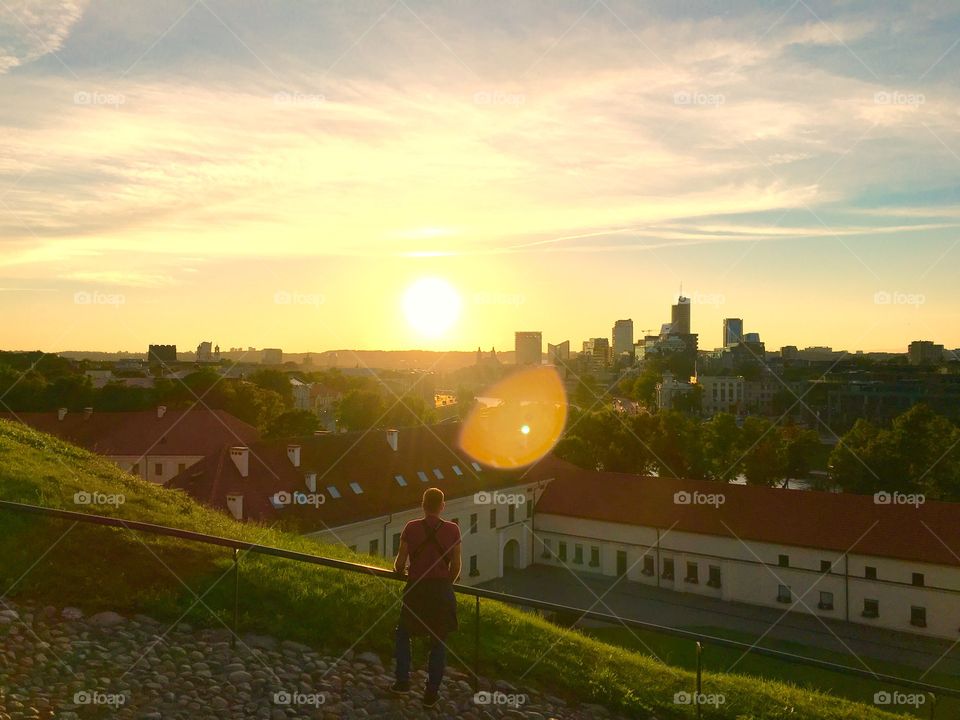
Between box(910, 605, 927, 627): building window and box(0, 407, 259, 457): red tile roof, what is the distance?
3892 cm

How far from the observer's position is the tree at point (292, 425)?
57.5m

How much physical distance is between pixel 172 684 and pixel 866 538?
1384 inches

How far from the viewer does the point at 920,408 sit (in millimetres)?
58375

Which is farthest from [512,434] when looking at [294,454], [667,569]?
[294,454]

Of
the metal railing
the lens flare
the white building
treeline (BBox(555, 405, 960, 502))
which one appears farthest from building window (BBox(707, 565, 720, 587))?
the metal railing

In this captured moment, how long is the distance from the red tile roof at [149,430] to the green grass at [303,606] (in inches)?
1651

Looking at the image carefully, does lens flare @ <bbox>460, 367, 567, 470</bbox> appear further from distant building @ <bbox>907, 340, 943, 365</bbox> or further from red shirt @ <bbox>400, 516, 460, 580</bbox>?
distant building @ <bbox>907, 340, 943, 365</bbox>

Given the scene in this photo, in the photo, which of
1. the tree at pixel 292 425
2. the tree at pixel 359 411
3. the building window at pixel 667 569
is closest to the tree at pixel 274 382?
the tree at pixel 359 411

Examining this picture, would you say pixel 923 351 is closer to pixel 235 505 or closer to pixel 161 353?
pixel 161 353

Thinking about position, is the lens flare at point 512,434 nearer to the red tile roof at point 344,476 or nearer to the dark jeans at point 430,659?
the red tile roof at point 344,476

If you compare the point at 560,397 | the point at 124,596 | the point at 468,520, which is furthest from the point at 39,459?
the point at 560,397

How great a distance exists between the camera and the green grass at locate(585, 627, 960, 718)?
75.2ft

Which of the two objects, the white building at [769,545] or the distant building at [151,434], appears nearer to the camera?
the white building at [769,545]

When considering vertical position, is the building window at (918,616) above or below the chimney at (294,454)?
below
